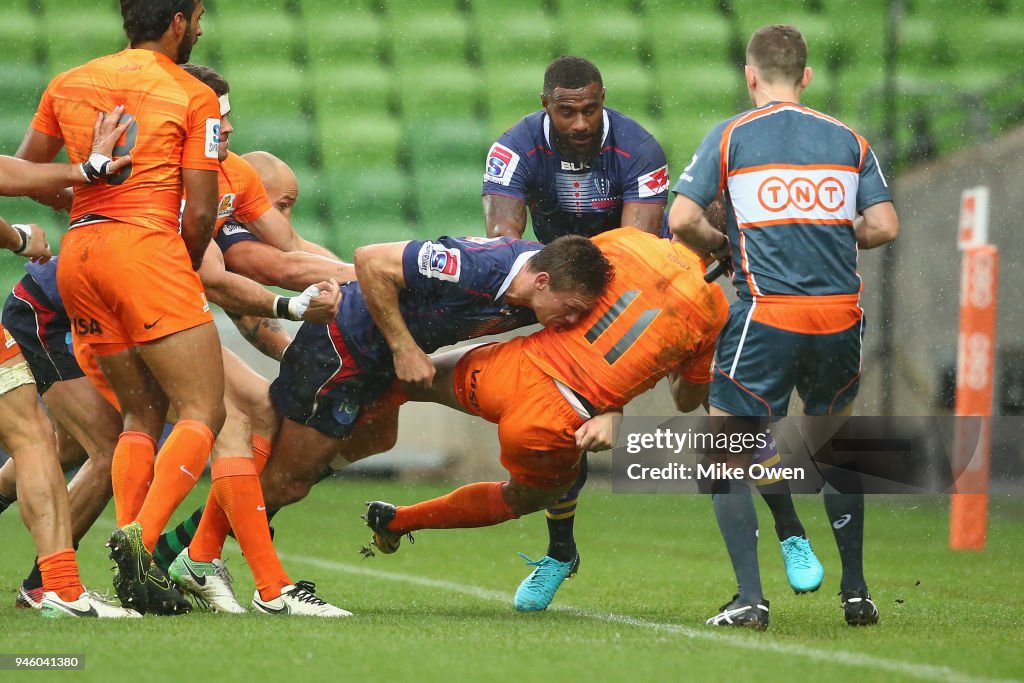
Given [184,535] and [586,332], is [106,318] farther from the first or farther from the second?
[586,332]

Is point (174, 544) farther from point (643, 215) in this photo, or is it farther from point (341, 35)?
point (341, 35)

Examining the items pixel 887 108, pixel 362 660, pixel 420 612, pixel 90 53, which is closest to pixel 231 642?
pixel 362 660

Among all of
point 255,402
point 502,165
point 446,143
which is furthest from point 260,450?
point 446,143

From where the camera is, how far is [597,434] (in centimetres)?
459

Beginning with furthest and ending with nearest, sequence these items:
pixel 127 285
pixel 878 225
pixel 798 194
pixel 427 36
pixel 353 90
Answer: pixel 427 36 → pixel 353 90 → pixel 878 225 → pixel 798 194 → pixel 127 285

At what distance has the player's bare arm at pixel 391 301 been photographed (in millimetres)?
4750

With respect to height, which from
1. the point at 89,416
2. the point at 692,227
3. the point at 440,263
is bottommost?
the point at 89,416

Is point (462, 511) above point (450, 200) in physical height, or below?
below

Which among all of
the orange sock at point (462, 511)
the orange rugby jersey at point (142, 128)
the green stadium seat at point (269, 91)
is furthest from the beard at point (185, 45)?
the green stadium seat at point (269, 91)

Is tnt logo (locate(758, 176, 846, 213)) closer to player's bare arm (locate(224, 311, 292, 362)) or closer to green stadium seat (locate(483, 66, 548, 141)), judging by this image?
player's bare arm (locate(224, 311, 292, 362))

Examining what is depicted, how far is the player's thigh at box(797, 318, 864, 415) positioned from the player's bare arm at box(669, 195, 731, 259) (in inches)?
18.8

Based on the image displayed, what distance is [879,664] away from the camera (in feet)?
12.0

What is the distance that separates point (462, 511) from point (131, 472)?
1272mm

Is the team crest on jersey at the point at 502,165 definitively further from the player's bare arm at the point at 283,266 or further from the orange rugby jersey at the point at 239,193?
the orange rugby jersey at the point at 239,193
